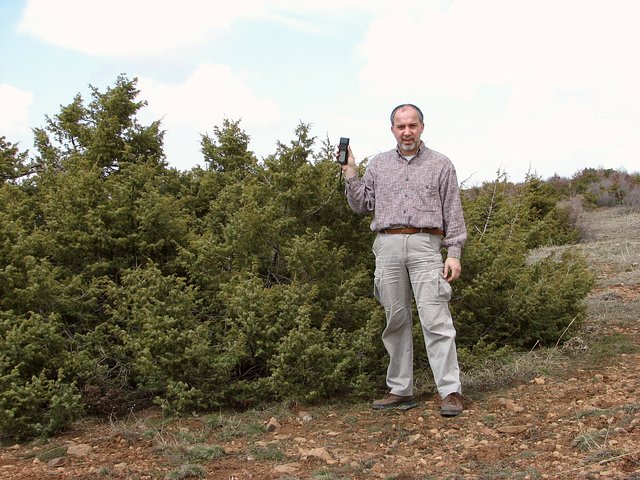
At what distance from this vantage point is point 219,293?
5.45 m

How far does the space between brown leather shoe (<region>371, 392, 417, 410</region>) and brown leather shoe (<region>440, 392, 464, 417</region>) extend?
0.28m

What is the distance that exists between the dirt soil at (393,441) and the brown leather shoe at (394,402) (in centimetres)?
6

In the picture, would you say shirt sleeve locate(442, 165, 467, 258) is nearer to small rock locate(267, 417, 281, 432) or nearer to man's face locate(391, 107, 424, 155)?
man's face locate(391, 107, 424, 155)

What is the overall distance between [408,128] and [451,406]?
6.15 ft

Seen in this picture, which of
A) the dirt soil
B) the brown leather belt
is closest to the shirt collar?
the brown leather belt

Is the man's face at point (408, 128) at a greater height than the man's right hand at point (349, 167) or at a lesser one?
greater

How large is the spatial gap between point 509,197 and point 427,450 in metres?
3.75

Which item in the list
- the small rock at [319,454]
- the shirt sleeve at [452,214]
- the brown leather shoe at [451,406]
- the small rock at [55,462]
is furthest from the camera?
the shirt sleeve at [452,214]

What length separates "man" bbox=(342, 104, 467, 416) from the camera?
481cm

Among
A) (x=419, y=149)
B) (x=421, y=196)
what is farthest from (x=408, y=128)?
(x=421, y=196)

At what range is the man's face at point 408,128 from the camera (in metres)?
4.84

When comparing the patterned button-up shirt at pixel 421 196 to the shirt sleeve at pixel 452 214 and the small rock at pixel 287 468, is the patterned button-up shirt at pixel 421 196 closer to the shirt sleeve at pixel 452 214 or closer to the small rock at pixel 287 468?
the shirt sleeve at pixel 452 214

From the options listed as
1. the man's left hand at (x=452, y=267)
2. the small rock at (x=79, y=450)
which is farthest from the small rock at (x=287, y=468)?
the man's left hand at (x=452, y=267)

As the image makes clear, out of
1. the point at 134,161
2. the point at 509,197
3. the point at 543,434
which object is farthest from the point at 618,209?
the point at 543,434
